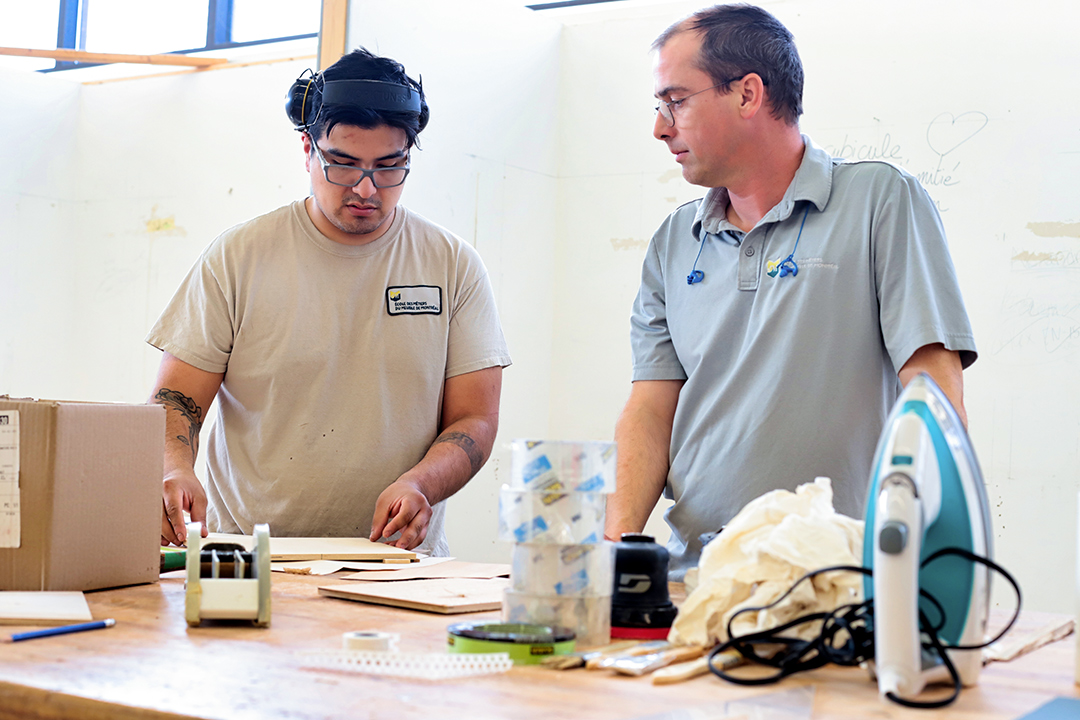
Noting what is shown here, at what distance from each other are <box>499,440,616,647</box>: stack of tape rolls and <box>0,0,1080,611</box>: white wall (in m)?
2.30

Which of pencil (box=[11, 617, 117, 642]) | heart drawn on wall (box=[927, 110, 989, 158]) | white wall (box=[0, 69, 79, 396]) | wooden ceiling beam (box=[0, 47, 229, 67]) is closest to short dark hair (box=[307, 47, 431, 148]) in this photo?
pencil (box=[11, 617, 117, 642])

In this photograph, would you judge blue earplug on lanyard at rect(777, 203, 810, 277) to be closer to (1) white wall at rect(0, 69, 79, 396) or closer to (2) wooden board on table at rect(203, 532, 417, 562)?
(2) wooden board on table at rect(203, 532, 417, 562)

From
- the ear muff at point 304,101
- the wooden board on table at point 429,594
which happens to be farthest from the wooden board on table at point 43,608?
the ear muff at point 304,101

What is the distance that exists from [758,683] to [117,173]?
4.48 m

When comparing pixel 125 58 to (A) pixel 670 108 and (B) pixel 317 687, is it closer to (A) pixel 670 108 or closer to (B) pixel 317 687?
(A) pixel 670 108

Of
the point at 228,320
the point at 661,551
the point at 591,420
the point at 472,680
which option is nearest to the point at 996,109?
the point at 591,420

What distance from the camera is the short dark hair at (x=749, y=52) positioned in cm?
187

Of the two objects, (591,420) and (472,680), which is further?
(591,420)

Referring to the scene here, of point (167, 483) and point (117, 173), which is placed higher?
point (117, 173)

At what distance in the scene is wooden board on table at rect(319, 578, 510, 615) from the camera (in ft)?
4.21

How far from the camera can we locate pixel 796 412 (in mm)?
1752

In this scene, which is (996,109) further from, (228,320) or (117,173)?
(117,173)

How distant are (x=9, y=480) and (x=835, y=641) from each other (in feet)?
3.39

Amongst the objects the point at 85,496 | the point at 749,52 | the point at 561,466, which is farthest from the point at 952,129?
the point at 85,496
